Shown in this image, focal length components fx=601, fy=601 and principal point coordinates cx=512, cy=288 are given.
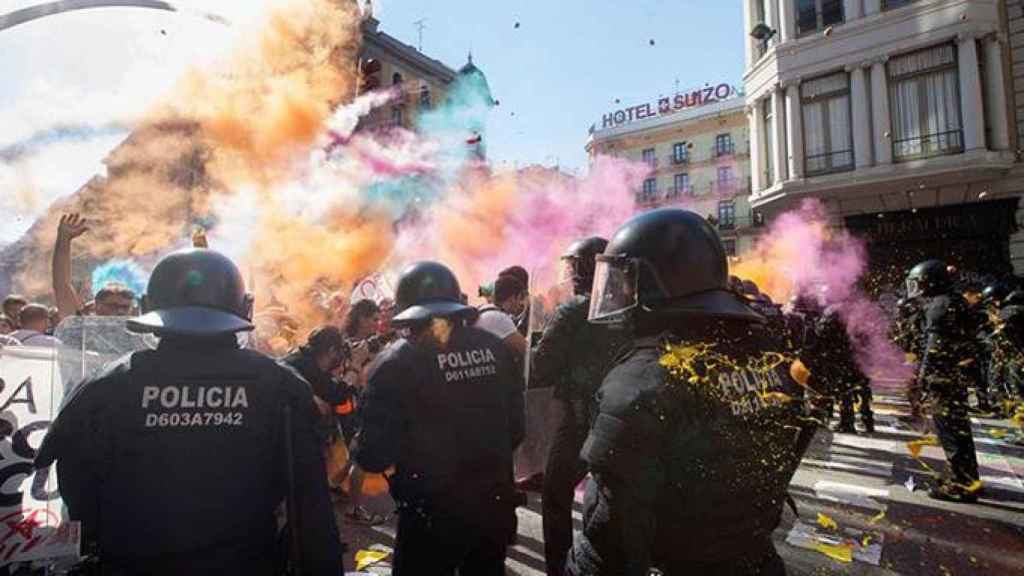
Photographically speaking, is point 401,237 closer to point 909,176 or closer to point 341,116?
point 341,116

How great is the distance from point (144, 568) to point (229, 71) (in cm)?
845

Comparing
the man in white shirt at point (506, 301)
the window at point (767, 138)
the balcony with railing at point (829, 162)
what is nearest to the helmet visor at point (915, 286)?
the man in white shirt at point (506, 301)

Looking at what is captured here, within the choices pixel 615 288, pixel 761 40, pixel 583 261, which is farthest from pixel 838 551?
pixel 761 40

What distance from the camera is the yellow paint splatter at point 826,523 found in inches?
191

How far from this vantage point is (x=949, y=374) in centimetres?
554

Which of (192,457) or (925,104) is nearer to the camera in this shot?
(192,457)

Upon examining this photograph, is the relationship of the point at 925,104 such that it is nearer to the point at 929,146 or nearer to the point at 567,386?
the point at 929,146

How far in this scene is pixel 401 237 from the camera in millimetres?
→ 13625

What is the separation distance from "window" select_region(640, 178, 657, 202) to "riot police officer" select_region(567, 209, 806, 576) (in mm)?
42459

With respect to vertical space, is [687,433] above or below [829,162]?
below

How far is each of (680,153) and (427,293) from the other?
4126 cm

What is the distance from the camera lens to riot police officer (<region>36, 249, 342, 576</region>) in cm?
178

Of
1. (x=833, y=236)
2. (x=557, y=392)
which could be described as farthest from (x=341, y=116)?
(x=833, y=236)

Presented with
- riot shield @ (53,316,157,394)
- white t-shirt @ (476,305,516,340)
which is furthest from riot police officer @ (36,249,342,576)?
white t-shirt @ (476,305,516,340)
